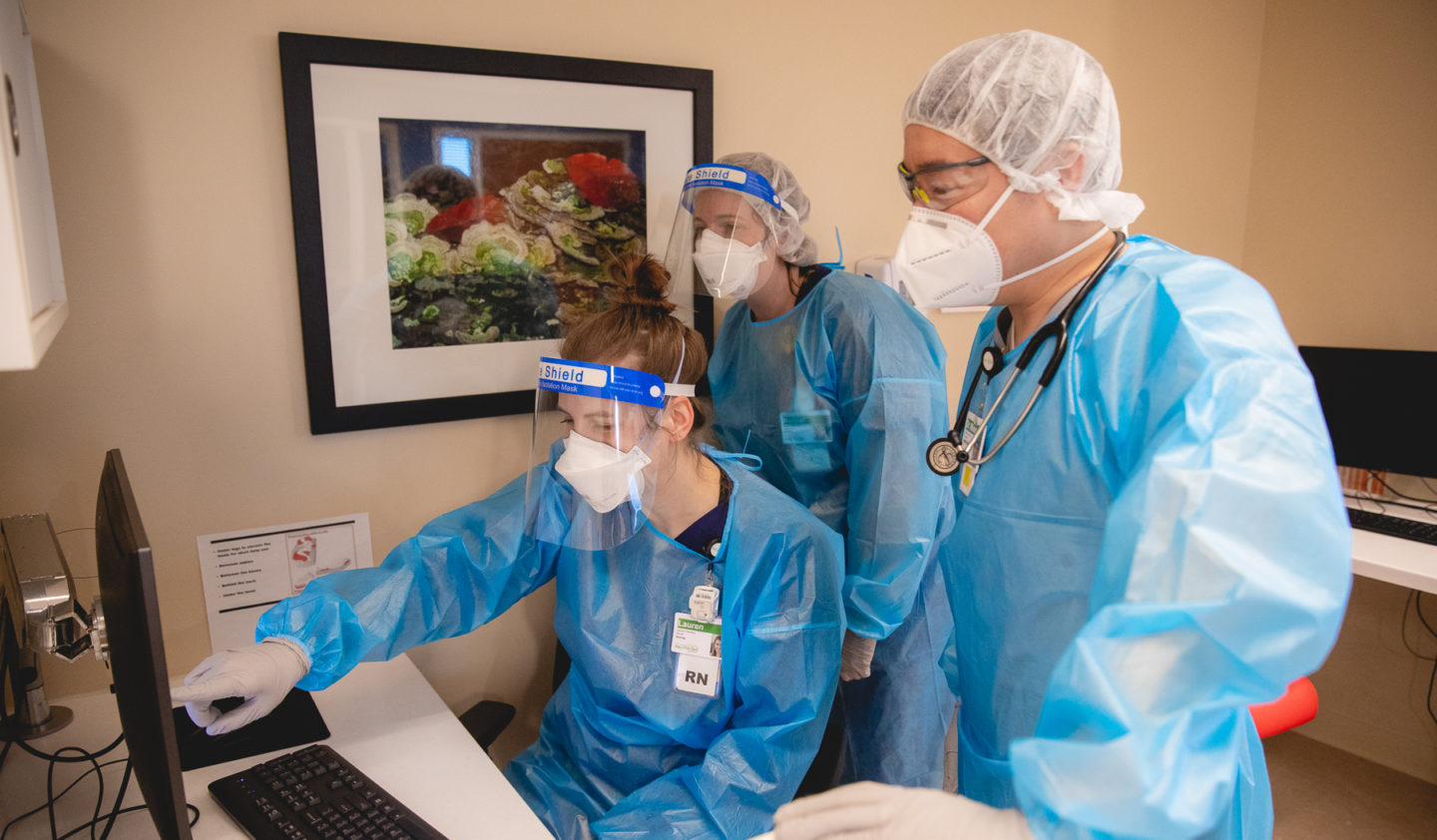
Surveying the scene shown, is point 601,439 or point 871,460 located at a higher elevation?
point 601,439

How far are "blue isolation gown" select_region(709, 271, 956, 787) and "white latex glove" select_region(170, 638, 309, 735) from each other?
98cm

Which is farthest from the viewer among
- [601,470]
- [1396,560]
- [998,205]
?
[1396,560]

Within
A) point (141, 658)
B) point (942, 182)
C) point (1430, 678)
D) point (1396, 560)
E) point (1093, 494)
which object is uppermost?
point (942, 182)

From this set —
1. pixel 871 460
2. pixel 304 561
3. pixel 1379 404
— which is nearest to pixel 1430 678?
pixel 1379 404

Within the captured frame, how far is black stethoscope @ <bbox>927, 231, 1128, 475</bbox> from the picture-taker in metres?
1.03

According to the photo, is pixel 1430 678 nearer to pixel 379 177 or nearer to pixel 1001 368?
pixel 1001 368

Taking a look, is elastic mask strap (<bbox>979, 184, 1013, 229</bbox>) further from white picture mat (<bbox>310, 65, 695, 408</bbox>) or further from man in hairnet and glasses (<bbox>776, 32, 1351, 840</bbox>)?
white picture mat (<bbox>310, 65, 695, 408</bbox>)

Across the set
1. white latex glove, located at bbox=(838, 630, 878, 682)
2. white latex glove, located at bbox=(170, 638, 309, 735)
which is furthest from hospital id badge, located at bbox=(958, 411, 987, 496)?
white latex glove, located at bbox=(170, 638, 309, 735)

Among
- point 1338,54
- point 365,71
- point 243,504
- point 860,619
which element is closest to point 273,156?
point 365,71

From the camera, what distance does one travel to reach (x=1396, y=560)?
1.97 meters

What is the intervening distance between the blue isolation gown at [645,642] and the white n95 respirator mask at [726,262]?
0.43 m

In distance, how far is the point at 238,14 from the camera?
4.60 ft

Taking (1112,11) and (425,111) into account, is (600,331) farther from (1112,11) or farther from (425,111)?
(1112,11)

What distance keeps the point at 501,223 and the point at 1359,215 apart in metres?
2.56
